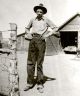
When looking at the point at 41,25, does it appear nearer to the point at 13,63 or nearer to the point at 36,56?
the point at 36,56

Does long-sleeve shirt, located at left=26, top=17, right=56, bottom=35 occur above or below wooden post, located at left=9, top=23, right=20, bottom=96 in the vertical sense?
above

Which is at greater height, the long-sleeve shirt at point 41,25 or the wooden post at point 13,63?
the long-sleeve shirt at point 41,25

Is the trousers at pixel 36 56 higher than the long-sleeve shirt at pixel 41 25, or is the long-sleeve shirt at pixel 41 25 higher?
the long-sleeve shirt at pixel 41 25

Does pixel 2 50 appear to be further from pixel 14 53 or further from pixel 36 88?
pixel 36 88

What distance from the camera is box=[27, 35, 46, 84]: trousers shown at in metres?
6.39

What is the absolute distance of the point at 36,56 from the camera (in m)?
6.65

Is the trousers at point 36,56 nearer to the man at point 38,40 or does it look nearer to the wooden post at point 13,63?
the man at point 38,40

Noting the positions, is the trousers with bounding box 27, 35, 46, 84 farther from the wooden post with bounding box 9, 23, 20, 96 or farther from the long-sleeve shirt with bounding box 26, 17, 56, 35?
the wooden post with bounding box 9, 23, 20, 96

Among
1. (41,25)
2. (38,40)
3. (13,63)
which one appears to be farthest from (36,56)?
(13,63)

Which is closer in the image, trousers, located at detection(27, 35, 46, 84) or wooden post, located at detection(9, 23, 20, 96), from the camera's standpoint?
wooden post, located at detection(9, 23, 20, 96)

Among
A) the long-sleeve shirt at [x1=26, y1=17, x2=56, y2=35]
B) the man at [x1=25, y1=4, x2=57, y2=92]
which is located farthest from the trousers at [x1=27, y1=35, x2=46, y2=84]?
the long-sleeve shirt at [x1=26, y1=17, x2=56, y2=35]

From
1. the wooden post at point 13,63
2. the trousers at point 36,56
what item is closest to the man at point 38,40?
the trousers at point 36,56

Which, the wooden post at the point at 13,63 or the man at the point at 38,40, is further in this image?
the man at the point at 38,40

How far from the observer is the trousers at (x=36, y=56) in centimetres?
639
